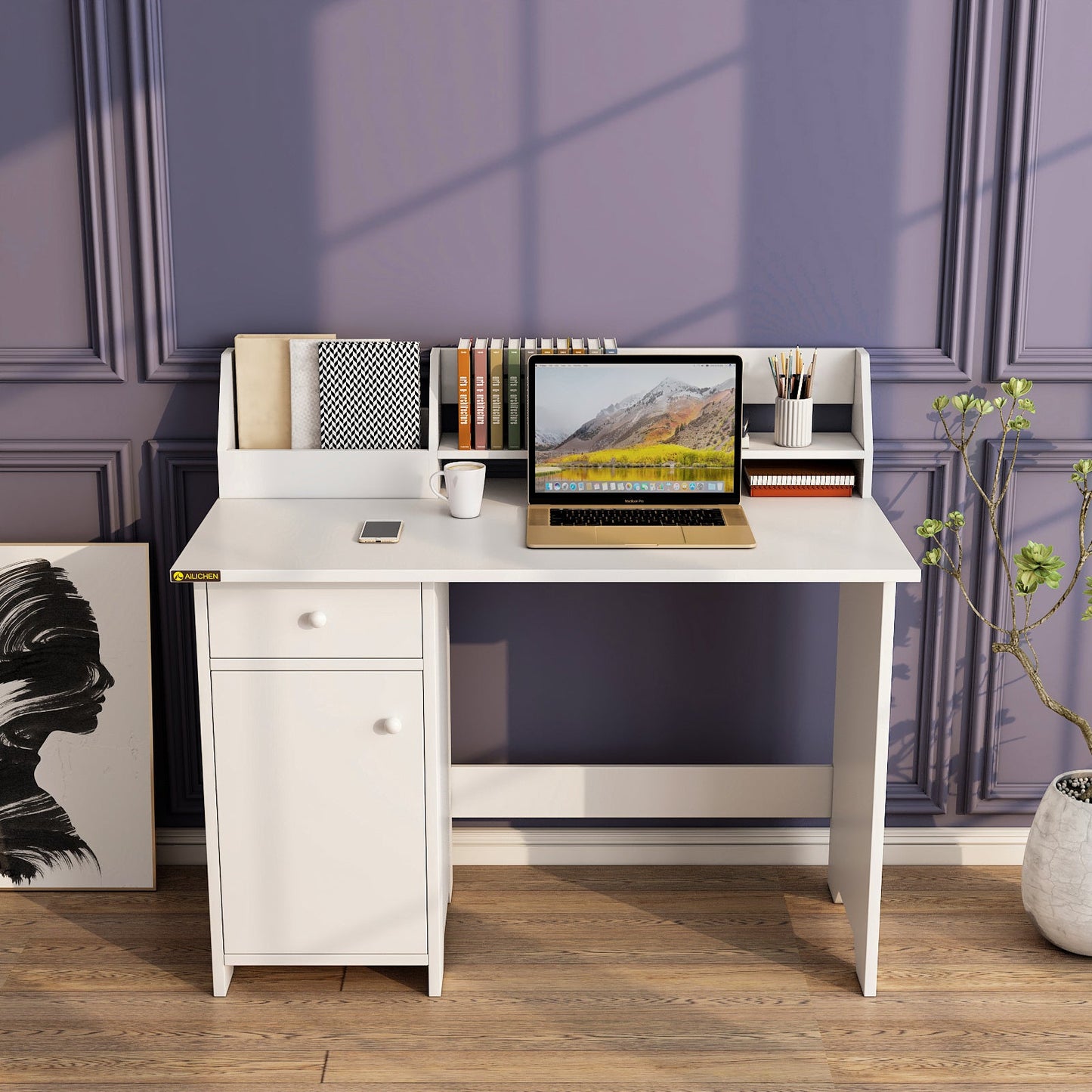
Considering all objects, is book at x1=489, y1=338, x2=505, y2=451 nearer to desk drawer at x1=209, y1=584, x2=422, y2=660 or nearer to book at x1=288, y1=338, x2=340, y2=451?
book at x1=288, y1=338, x2=340, y2=451

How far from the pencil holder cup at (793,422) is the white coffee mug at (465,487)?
23.9 inches

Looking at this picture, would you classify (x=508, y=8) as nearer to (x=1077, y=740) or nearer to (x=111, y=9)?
(x=111, y=9)

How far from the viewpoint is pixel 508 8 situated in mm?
2570

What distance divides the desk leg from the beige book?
117 centimetres

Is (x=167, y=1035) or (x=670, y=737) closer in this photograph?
(x=167, y=1035)

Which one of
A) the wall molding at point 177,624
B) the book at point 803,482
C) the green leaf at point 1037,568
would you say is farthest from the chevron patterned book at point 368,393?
the green leaf at point 1037,568

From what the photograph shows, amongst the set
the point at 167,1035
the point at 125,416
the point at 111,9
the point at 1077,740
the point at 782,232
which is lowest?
the point at 167,1035

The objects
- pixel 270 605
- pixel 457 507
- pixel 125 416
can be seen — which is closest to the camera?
pixel 270 605

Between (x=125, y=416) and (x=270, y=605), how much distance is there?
711mm

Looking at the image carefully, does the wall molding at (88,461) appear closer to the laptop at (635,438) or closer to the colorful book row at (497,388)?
the colorful book row at (497,388)

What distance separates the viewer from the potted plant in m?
2.54

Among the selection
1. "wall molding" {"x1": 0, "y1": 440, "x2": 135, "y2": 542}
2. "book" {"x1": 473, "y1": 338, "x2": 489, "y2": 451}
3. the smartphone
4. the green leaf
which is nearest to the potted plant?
the green leaf

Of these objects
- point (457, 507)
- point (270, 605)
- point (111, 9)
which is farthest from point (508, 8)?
point (270, 605)

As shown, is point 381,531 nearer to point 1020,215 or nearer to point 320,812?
point 320,812
